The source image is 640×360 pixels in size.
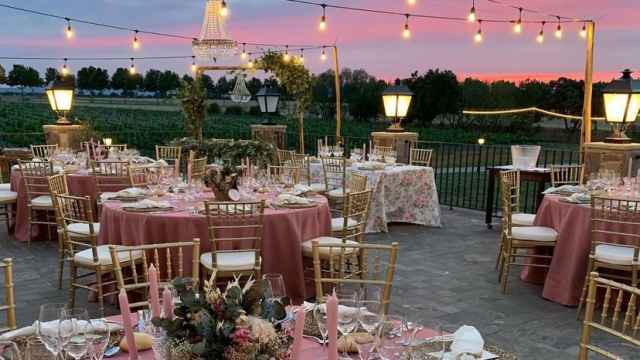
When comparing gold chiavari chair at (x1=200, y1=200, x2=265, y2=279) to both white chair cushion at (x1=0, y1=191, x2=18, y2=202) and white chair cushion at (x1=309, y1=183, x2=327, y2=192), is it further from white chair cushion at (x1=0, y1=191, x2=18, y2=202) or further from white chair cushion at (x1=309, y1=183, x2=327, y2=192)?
white chair cushion at (x1=0, y1=191, x2=18, y2=202)

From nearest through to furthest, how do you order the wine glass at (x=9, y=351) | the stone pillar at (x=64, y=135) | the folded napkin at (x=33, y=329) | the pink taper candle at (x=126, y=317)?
1. the pink taper candle at (x=126, y=317)
2. the wine glass at (x=9, y=351)
3. the folded napkin at (x=33, y=329)
4. the stone pillar at (x=64, y=135)

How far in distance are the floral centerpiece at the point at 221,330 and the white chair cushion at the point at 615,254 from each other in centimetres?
382

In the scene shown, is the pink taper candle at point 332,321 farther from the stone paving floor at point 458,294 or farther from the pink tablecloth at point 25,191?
the pink tablecloth at point 25,191

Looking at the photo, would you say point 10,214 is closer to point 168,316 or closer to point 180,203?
point 180,203

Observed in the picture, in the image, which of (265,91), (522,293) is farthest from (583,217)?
(265,91)

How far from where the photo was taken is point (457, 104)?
3259cm

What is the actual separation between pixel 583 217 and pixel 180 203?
11.4 ft

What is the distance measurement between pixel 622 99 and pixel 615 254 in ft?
6.55

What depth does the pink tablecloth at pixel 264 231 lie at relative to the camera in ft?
14.4

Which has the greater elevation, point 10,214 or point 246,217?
point 246,217

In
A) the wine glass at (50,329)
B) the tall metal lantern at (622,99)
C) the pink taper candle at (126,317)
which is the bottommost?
the wine glass at (50,329)

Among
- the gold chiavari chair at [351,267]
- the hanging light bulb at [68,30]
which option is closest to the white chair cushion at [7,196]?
the hanging light bulb at [68,30]

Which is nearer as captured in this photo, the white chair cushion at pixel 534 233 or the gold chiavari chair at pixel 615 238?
the gold chiavari chair at pixel 615 238

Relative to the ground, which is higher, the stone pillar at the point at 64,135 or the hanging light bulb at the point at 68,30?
the hanging light bulb at the point at 68,30
